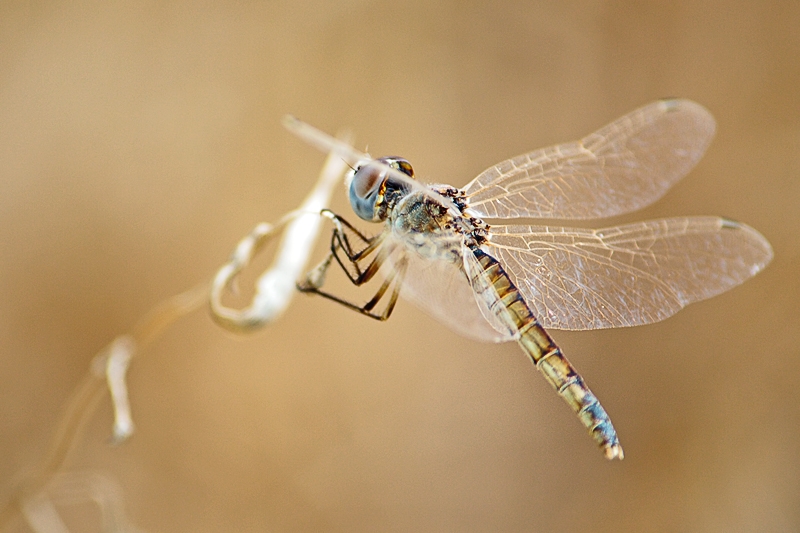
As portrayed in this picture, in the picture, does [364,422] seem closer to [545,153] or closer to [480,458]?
[480,458]

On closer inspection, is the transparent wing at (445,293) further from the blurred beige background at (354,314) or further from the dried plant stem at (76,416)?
the blurred beige background at (354,314)

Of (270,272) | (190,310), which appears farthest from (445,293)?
(190,310)

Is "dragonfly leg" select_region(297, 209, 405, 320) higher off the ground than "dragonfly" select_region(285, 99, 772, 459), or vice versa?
"dragonfly leg" select_region(297, 209, 405, 320)

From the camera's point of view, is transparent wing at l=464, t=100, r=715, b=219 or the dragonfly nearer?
the dragonfly

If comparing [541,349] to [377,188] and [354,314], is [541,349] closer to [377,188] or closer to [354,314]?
[377,188]

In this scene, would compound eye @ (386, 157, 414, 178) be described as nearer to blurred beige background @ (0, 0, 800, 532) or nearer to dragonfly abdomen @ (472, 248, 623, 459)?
dragonfly abdomen @ (472, 248, 623, 459)

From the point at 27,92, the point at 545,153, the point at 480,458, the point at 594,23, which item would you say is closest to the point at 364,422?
the point at 480,458

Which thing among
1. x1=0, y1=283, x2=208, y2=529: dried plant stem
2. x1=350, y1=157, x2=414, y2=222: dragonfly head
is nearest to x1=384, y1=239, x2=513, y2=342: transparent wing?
x1=350, y1=157, x2=414, y2=222: dragonfly head
